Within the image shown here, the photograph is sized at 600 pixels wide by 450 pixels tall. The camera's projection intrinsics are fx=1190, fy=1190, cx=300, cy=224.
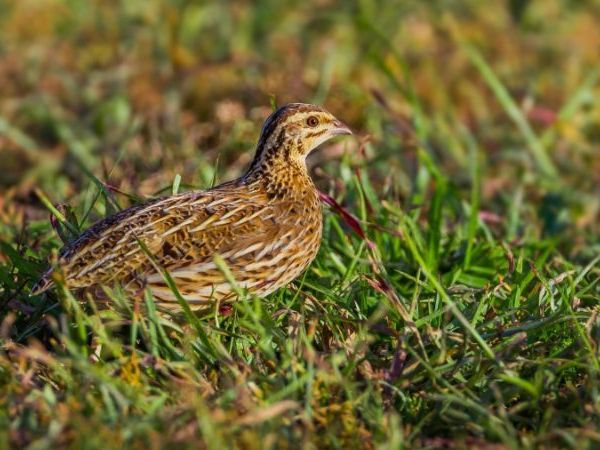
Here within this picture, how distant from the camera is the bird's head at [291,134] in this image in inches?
219

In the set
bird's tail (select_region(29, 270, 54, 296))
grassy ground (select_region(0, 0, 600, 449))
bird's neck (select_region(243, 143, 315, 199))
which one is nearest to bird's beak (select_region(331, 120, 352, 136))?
bird's neck (select_region(243, 143, 315, 199))

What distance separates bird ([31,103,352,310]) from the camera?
193 inches

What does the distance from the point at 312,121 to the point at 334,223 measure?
0.63 meters

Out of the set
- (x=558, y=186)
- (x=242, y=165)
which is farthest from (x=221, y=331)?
(x=558, y=186)

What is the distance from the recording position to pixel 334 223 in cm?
603

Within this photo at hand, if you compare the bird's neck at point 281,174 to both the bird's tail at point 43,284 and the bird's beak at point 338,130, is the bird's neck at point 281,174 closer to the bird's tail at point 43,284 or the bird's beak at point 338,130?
the bird's beak at point 338,130

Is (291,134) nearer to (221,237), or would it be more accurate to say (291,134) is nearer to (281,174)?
(281,174)

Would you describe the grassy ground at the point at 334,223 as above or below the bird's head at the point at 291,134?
below

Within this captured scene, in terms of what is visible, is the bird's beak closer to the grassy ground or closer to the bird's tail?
the grassy ground

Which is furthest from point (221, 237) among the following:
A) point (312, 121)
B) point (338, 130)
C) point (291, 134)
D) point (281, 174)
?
point (338, 130)

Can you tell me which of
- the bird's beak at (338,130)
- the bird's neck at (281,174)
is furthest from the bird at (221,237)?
the bird's beak at (338,130)

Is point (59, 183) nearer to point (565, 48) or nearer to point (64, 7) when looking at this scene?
point (64, 7)

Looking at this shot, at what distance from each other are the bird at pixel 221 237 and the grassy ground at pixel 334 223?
163mm

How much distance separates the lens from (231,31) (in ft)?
34.4
